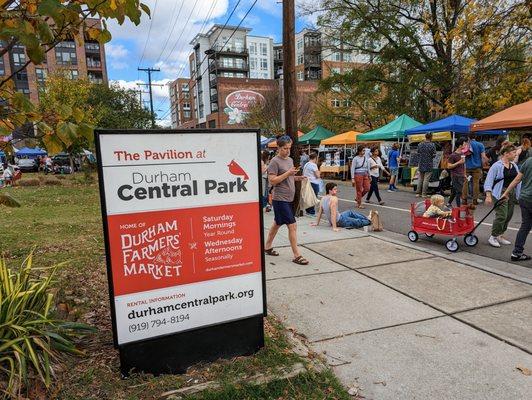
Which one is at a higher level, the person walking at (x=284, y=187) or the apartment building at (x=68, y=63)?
the apartment building at (x=68, y=63)

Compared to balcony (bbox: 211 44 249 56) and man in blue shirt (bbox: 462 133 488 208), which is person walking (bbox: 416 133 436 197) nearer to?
man in blue shirt (bbox: 462 133 488 208)

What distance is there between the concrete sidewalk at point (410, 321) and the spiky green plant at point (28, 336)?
198 cm

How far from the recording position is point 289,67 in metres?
9.48

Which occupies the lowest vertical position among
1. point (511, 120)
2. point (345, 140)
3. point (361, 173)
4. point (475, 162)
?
point (361, 173)

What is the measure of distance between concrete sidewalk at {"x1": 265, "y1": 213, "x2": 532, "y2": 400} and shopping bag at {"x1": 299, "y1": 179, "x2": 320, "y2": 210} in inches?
145

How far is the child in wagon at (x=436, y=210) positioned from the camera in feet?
22.2

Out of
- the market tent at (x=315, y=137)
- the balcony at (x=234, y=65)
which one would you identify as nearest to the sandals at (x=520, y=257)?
the market tent at (x=315, y=137)

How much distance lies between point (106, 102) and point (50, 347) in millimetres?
38921

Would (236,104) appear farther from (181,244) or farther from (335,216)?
(181,244)

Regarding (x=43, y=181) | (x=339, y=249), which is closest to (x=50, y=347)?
(x=339, y=249)

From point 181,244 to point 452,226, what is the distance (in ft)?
17.2

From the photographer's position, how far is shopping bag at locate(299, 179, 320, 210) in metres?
9.88

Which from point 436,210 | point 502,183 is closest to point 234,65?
point 436,210

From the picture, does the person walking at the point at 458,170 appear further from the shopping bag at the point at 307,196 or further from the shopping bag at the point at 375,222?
the shopping bag at the point at 307,196
